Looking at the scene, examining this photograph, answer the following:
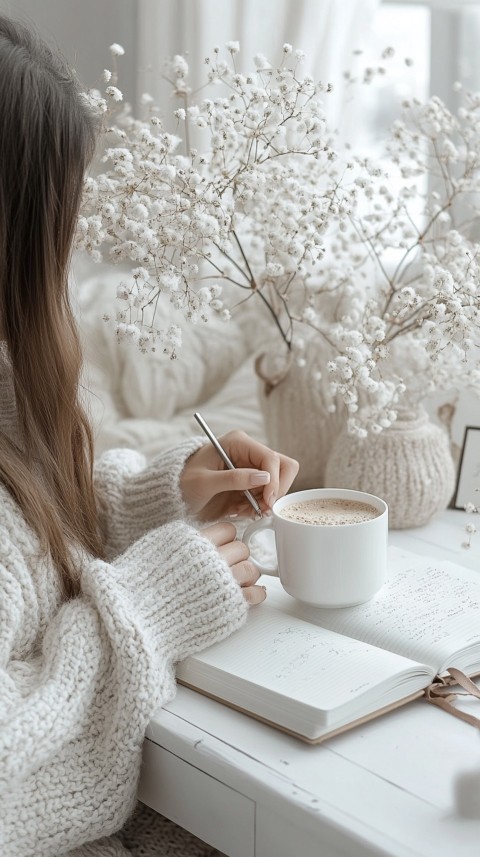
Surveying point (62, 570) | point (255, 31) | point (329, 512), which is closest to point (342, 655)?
point (329, 512)

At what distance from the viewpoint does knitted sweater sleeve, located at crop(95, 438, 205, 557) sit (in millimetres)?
931

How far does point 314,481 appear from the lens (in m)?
1.23

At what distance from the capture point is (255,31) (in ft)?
5.67

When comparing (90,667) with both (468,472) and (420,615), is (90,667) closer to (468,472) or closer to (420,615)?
(420,615)

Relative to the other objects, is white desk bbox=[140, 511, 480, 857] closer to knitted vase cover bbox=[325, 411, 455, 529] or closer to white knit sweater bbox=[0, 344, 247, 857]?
white knit sweater bbox=[0, 344, 247, 857]

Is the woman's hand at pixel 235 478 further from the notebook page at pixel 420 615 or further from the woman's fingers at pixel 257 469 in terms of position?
the notebook page at pixel 420 615

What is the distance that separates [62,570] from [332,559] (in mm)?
232

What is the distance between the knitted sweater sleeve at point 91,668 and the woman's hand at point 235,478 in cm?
9

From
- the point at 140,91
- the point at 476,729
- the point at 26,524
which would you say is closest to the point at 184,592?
the point at 26,524

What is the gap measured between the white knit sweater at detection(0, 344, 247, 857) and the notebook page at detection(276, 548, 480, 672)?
0.10 m

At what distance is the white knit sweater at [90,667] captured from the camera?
2.15 ft

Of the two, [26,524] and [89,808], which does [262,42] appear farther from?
[89,808]

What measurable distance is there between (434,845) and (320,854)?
0.27 ft

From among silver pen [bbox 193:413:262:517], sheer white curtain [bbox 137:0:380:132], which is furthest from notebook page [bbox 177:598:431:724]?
sheer white curtain [bbox 137:0:380:132]
